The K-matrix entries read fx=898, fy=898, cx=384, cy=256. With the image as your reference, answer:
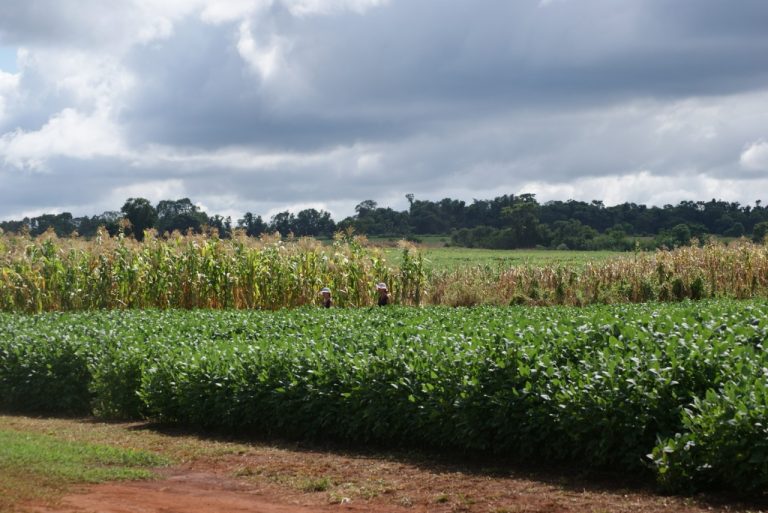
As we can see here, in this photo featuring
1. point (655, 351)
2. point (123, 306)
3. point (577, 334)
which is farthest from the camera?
point (123, 306)

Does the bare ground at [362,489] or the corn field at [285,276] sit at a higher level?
the corn field at [285,276]

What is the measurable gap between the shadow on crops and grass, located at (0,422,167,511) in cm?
181

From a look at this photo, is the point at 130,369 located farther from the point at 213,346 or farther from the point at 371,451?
the point at 371,451

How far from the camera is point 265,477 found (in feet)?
34.0

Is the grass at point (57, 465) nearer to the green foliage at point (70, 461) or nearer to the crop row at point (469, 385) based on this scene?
the green foliage at point (70, 461)

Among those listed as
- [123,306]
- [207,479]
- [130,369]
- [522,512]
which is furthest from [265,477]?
[123,306]

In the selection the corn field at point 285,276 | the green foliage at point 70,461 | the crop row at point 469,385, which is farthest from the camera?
the corn field at point 285,276

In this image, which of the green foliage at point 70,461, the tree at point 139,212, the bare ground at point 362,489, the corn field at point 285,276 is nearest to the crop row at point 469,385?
the bare ground at point 362,489

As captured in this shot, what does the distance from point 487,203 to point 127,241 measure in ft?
293

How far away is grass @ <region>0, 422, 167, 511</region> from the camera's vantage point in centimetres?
944

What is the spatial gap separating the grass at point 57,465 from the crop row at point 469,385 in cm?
188

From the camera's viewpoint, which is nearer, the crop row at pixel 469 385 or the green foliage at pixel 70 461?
the crop row at pixel 469 385

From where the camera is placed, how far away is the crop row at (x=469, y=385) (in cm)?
859

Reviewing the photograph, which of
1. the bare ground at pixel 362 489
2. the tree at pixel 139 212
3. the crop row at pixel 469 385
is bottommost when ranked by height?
the bare ground at pixel 362 489
